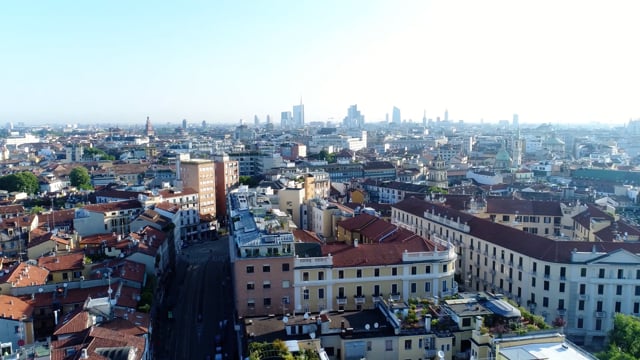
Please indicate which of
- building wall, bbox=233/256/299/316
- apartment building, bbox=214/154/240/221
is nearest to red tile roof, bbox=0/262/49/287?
building wall, bbox=233/256/299/316

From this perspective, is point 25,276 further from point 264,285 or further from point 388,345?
point 388,345

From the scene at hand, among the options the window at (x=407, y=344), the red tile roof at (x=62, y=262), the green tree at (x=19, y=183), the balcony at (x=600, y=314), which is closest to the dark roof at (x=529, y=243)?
the balcony at (x=600, y=314)

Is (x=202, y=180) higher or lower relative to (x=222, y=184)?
higher

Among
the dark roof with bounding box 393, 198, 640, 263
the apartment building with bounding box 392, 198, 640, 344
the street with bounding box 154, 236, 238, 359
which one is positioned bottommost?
the street with bounding box 154, 236, 238, 359

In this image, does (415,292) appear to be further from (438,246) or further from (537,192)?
(537,192)

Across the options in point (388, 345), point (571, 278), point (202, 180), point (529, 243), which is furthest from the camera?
point (202, 180)

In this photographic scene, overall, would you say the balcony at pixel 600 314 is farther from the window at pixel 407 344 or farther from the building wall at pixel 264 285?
the building wall at pixel 264 285

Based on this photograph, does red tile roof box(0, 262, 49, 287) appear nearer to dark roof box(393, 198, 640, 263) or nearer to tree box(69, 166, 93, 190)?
dark roof box(393, 198, 640, 263)

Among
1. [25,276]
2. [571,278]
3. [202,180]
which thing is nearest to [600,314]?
[571,278]
